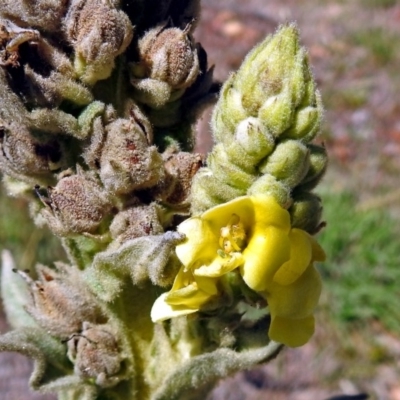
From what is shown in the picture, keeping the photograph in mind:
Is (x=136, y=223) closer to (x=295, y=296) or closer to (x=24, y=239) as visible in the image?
(x=295, y=296)

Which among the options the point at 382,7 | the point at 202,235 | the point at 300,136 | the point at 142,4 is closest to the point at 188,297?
the point at 202,235

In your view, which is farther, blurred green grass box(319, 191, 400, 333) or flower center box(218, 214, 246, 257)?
blurred green grass box(319, 191, 400, 333)

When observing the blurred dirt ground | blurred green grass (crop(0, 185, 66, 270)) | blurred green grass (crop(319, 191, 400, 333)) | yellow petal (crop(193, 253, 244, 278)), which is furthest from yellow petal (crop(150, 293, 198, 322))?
blurred green grass (crop(319, 191, 400, 333))

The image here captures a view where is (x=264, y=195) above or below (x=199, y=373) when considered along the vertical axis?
above

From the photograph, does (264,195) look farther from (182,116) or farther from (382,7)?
(382,7)

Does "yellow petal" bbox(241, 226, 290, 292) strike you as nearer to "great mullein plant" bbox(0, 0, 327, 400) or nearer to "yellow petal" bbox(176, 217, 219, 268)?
"great mullein plant" bbox(0, 0, 327, 400)

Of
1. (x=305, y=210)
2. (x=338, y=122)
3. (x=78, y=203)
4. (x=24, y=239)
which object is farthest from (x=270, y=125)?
(x=338, y=122)

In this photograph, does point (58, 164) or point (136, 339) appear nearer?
point (58, 164)

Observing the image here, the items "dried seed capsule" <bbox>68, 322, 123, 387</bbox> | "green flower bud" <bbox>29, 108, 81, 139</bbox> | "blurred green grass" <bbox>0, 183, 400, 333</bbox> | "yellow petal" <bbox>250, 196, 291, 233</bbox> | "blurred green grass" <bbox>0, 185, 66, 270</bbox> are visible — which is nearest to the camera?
"yellow petal" <bbox>250, 196, 291, 233</bbox>
